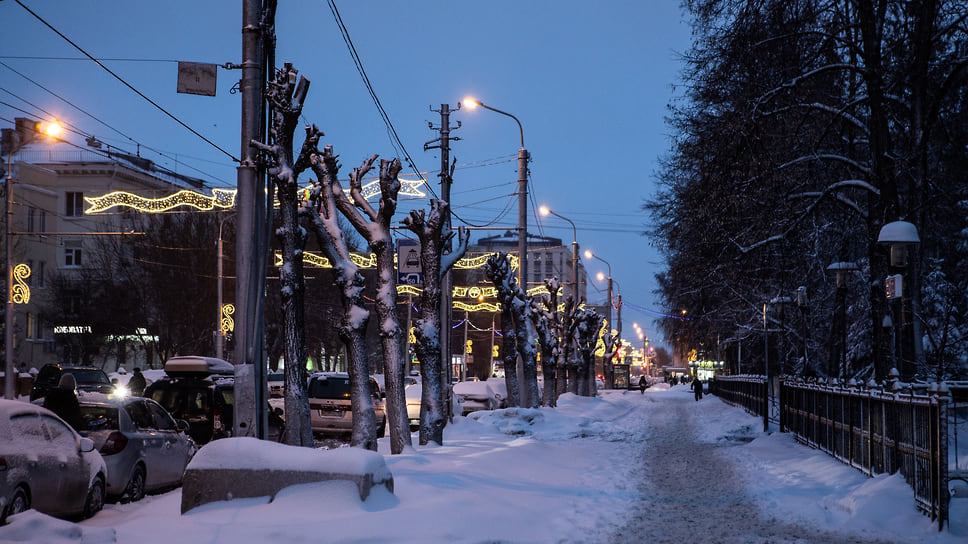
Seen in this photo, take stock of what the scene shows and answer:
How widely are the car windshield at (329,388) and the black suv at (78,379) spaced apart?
8201 millimetres

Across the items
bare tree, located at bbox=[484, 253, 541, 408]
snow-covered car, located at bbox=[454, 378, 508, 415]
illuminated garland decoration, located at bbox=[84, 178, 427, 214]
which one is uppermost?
illuminated garland decoration, located at bbox=[84, 178, 427, 214]

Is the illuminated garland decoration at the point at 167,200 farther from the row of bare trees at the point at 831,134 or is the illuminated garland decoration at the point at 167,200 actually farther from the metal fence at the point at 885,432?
the metal fence at the point at 885,432

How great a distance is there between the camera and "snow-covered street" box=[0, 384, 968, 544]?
10.0m

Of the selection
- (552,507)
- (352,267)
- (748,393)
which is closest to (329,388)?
(352,267)

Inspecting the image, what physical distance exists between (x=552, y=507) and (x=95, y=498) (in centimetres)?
578

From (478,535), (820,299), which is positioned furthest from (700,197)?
(820,299)

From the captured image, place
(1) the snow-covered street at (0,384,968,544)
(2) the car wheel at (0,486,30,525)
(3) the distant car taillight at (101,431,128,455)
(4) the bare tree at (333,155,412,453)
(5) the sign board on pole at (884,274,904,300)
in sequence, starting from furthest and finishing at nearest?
(4) the bare tree at (333,155,412,453)
(5) the sign board on pole at (884,274,904,300)
(3) the distant car taillight at (101,431,128,455)
(2) the car wheel at (0,486,30,525)
(1) the snow-covered street at (0,384,968,544)

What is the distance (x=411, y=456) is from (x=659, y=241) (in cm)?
1697

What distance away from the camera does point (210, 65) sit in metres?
14.0

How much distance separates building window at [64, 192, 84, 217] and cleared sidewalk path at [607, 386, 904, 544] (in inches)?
2166

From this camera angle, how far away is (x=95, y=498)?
12.7m

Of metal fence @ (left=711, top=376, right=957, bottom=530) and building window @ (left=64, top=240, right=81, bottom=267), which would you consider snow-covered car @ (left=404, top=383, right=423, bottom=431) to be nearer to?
metal fence @ (left=711, top=376, right=957, bottom=530)

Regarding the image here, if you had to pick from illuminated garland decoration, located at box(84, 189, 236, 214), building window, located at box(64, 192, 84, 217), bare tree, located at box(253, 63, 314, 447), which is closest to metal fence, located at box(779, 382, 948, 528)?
bare tree, located at box(253, 63, 314, 447)

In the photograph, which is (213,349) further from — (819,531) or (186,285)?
(819,531)
